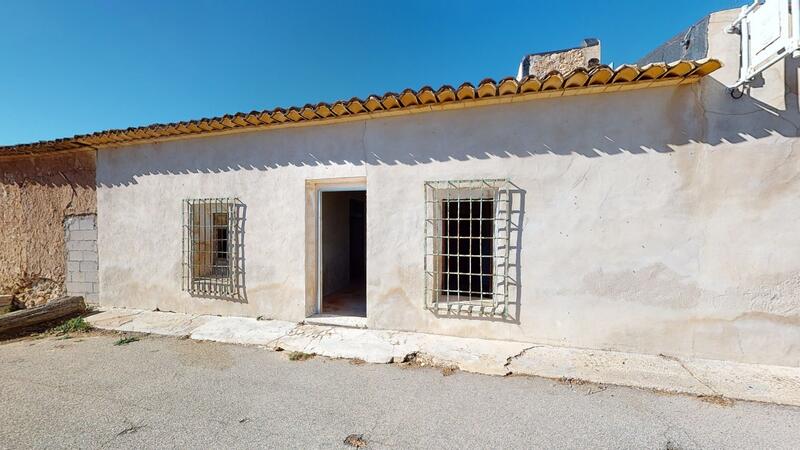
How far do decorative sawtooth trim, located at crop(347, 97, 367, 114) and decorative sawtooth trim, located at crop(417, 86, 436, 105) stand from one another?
85 cm

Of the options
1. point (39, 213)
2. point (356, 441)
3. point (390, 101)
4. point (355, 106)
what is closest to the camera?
point (356, 441)

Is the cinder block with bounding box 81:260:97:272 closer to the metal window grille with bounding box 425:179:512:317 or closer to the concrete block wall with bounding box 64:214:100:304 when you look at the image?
the concrete block wall with bounding box 64:214:100:304

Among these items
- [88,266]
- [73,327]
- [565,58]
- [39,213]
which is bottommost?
[73,327]

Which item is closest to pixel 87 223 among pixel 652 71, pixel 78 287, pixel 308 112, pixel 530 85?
pixel 78 287

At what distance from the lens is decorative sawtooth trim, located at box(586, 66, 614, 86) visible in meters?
3.58

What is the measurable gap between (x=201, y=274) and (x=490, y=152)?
5.70m

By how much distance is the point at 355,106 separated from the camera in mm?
4605

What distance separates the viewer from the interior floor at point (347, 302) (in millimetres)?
5695

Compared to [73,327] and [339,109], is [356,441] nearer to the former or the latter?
[339,109]

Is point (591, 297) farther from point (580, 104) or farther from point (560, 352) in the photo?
point (580, 104)

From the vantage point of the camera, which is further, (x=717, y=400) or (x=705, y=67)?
(x=705, y=67)

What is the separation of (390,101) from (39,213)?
8.09m

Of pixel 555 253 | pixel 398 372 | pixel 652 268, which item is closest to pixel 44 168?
pixel 398 372

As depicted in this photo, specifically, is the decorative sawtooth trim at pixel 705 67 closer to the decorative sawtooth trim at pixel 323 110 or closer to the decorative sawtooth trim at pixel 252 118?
the decorative sawtooth trim at pixel 323 110
